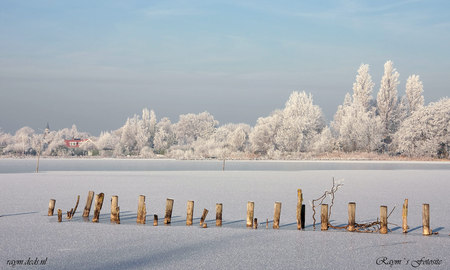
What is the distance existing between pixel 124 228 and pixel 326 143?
65421 millimetres

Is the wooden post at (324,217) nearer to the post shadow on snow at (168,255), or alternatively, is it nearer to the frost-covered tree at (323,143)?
the post shadow on snow at (168,255)

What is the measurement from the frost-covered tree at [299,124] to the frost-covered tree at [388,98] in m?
11.2

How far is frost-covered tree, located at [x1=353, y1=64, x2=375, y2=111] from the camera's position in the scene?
84500 millimetres

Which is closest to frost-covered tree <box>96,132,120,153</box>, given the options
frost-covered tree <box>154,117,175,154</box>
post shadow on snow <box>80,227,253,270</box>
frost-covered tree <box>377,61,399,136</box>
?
frost-covered tree <box>154,117,175,154</box>

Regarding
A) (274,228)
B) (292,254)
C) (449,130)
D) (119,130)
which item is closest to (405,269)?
(292,254)

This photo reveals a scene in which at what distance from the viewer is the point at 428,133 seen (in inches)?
2648

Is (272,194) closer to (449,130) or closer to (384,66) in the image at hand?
(449,130)

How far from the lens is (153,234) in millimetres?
12055

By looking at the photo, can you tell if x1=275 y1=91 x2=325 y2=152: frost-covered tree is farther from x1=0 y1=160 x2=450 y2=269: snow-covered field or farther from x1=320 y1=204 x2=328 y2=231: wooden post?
x1=320 y1=204 x2=328 y2=231: wooden post

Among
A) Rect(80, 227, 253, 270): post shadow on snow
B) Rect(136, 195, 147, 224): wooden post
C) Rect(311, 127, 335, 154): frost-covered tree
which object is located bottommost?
Rect(80, 227, 253, 270): post shadow on snow

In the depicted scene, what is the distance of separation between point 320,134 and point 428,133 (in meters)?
16.8

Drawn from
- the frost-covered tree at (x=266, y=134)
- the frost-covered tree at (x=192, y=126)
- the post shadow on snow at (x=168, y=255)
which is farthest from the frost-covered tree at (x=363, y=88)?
the post shadow on snow at (x=168, y=255)

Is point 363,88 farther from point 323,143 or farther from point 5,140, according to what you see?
point 5,140

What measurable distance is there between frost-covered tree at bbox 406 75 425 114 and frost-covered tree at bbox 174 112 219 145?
4507cm
